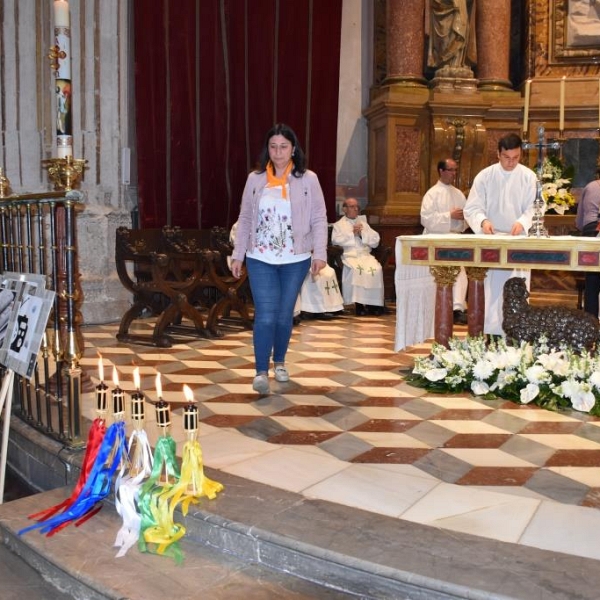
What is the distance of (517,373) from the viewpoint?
15.0ft

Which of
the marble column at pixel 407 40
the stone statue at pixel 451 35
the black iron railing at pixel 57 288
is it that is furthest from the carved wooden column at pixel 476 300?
the stone statue at pixel 451 35

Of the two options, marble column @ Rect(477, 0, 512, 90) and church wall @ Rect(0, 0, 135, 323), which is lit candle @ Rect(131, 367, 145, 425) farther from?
marble column @ Rect(477, 0, 512, 90)

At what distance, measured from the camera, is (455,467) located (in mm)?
3258

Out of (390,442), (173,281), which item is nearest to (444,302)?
(390,442)

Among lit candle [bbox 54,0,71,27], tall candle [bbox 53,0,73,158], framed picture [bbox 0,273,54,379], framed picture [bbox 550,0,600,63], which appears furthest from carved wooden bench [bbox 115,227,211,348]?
framed picture [bbox 550,0,600,63]

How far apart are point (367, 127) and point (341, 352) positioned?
496cm

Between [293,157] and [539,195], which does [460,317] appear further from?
[293,157]

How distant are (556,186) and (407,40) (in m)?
2.74

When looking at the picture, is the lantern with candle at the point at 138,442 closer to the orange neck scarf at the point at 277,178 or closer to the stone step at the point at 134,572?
the stone step at the point at 134,572

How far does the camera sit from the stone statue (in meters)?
9.32

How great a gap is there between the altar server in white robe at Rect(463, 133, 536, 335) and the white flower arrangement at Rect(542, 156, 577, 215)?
1995 mm

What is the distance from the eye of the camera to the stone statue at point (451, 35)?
9320 millimetres

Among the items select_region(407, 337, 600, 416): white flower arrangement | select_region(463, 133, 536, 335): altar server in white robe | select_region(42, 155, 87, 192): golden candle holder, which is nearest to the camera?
select_region(42, 155, 87, 192): golden candle holder

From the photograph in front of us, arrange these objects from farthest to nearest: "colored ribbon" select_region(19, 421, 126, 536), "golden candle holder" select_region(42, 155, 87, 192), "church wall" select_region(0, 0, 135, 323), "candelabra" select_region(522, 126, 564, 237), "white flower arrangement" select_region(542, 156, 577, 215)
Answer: "white flower arrangement" select_region(542, 156, 577, 215)
"church wall" select_region(0, 0, 135, 323)
"candelabra" select_region(522, 126, 564, 237)
"golden candle holder" select_region(42, 155, 87, 192)
"colored ribbon" select_region(19, 421, 126, 536)
